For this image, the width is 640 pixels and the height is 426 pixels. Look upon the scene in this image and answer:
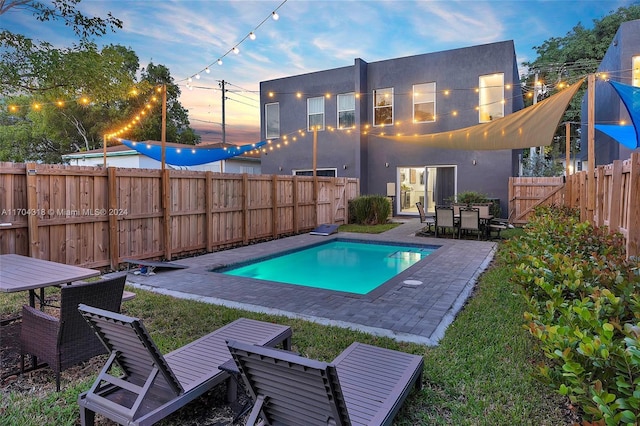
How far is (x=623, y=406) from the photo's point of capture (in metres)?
1.35

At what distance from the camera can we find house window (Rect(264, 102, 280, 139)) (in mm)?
17703

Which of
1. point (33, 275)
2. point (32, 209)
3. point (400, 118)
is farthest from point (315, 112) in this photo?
point (33, 275)

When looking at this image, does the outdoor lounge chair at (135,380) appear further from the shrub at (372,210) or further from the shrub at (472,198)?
the shrub at (472,198)

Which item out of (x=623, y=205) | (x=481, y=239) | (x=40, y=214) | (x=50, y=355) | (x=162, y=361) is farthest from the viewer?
(x=481, y=239)

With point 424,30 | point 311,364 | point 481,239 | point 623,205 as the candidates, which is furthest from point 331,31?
point 311,364

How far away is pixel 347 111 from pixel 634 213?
1408 centimetres

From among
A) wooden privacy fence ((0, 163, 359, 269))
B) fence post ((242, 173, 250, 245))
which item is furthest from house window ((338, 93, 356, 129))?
fence post ((242, 173, 250, 245))

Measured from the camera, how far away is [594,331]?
1.90 metres

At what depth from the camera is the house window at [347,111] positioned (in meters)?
16.1

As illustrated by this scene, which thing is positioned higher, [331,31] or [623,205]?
[331,31]

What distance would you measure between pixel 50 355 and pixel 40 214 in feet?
12.0

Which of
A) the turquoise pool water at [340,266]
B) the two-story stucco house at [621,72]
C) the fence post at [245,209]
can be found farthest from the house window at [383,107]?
the fence post at [245,209]

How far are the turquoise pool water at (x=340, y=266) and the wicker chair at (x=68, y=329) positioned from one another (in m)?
4.09

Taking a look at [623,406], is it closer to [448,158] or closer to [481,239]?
[481,239]
